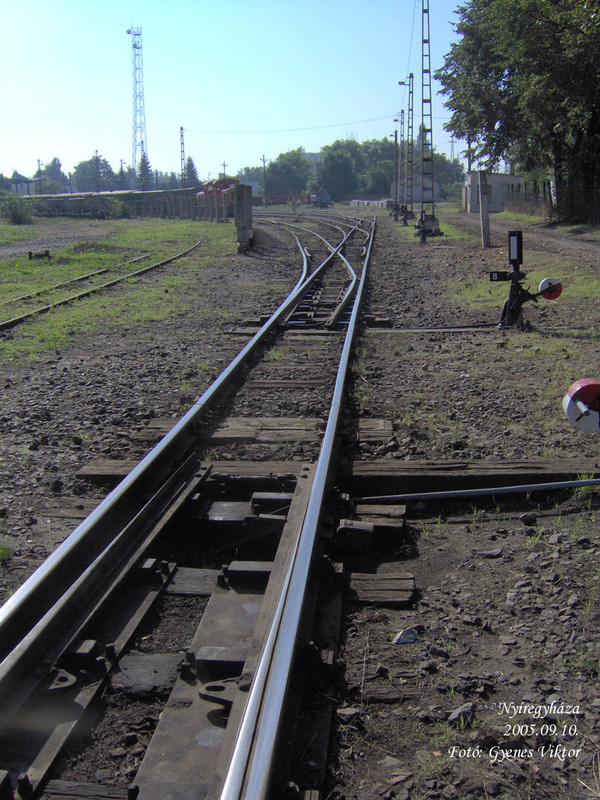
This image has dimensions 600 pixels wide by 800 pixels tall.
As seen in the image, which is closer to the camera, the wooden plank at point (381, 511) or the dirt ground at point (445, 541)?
the dirt ground at point (445, 541)

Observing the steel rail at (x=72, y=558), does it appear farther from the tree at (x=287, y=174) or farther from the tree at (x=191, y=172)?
the tree at (x=287, y=174)

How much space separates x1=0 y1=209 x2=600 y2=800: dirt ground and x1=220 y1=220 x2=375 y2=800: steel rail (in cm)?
27

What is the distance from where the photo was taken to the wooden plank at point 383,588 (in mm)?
3279

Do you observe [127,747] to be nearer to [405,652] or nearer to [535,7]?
[405,652]

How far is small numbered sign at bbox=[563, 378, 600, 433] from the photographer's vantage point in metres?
4.35

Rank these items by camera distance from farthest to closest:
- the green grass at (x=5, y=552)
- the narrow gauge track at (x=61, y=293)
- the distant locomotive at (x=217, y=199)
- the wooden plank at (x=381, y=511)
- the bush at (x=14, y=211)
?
the bush at (x=14, y=211) < the distant locomotive at (x=217, y=199) < the narrow gauge track at (x=61, y=293) < the wooden plank at (x=381, y=511) < the green grass at (x=5, y=552)

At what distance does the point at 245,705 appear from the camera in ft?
7.97

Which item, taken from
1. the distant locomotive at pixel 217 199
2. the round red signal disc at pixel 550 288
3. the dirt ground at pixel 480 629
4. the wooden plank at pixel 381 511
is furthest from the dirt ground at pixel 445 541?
the distant locomotive at pixel 217 199

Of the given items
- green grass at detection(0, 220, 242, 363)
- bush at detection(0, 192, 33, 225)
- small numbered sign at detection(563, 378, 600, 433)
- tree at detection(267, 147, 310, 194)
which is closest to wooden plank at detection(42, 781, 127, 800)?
small numbered sign at detection(563, 378, 600, 433)

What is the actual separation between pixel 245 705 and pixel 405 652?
2.48ft

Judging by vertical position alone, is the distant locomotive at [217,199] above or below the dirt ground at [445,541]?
above

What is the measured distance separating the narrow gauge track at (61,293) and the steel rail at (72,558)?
6.14 m

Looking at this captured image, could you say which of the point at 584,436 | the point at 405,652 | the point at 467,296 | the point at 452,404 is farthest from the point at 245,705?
the point at 467,296

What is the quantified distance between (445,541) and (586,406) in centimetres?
124
